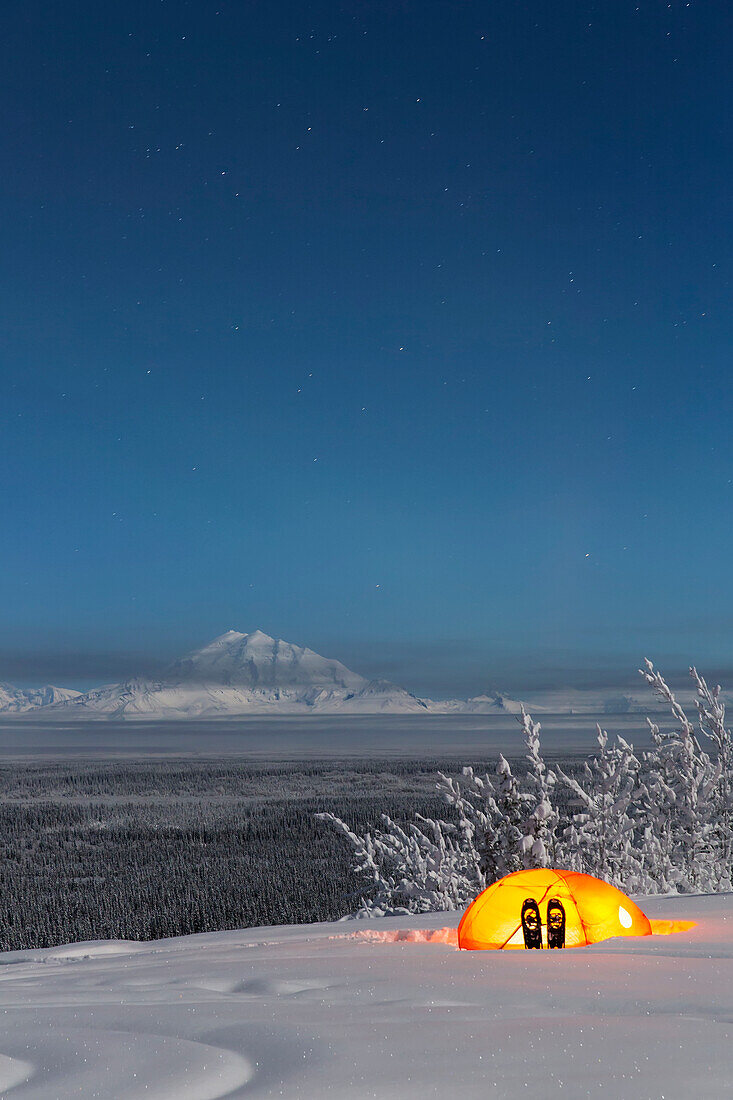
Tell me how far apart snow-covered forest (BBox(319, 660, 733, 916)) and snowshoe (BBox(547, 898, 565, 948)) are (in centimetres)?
577

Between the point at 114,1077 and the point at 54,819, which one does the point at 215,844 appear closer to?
the point at 54,819

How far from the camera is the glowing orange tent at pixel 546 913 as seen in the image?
5.51 metres

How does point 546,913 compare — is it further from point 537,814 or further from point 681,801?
point 681,801

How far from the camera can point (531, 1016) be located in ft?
10.1

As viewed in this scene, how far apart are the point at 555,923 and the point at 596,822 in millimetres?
6989

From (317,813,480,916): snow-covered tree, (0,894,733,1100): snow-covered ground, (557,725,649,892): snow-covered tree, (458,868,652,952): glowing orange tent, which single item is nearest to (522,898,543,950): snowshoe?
(458,868,652,952): glowing orange tent

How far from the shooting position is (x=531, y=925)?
5.54 m

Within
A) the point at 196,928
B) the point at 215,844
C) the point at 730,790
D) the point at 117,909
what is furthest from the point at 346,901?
the point at 730,790

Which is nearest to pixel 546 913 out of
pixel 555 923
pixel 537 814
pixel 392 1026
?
pixel 555 923

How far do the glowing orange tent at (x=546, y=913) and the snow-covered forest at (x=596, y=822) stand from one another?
5.56m

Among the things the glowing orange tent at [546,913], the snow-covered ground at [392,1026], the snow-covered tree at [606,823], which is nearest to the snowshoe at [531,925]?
the glowing orange tent at [546,913]

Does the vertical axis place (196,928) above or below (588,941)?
below

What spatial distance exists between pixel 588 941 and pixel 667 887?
17.6 feet

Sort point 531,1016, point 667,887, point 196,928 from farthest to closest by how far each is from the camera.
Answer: point 196,928 < point 667,887 < point 531,1016
